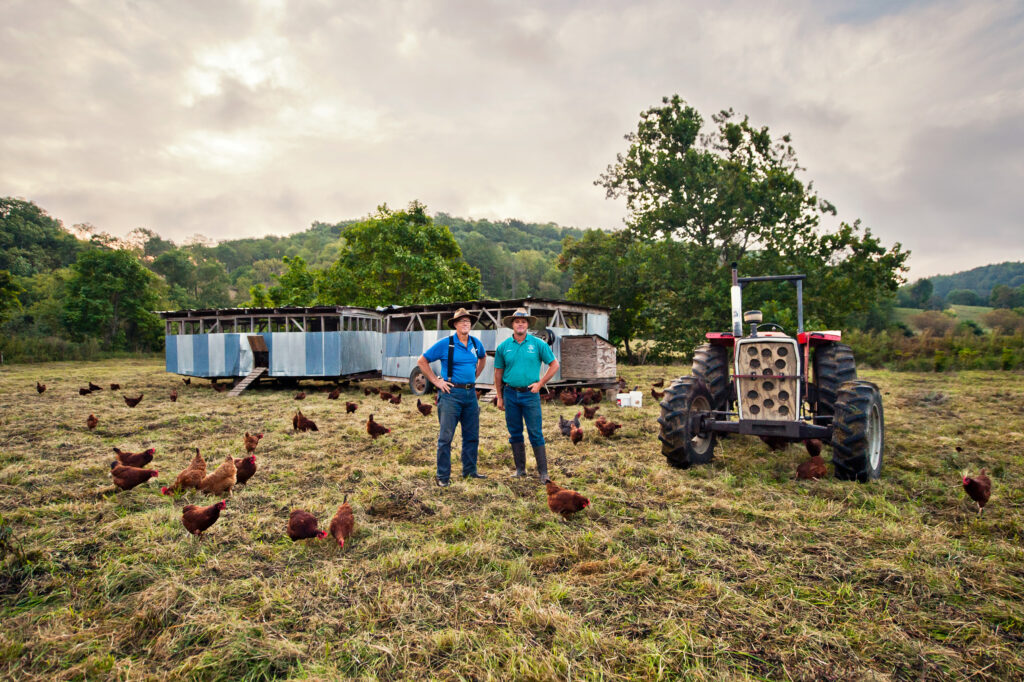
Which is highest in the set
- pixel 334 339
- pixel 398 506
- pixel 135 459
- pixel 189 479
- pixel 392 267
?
pixel 392 267

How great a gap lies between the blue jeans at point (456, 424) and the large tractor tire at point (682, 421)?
2415mm

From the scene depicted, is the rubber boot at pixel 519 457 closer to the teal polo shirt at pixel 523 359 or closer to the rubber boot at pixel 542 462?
the rubber boot at pixel 542 462

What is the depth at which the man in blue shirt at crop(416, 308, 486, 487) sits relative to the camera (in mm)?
5938

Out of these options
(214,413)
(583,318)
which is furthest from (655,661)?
(583,318)

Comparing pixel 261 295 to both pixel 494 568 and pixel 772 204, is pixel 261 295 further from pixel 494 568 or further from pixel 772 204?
pixel 494 568

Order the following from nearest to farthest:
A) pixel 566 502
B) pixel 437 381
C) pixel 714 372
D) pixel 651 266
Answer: pixel 566 502
pixel 437 381
pixel 714 372
pixel 651 266

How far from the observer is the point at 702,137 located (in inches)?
1069

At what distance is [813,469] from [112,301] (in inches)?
2200

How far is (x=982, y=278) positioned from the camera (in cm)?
8819

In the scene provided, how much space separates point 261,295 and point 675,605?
138ft

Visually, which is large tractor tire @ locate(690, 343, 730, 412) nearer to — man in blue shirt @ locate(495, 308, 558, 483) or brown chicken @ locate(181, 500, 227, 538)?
man in blue shirt @ locate(495, 308, 558, 483)

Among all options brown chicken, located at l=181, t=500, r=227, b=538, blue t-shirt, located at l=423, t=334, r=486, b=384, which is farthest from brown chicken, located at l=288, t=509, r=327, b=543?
blue t-shirt, located at l=423, t=334, r=486, b=384

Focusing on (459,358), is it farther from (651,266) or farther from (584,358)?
(651,266)

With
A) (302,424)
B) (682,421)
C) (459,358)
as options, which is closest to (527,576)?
(459,358)
